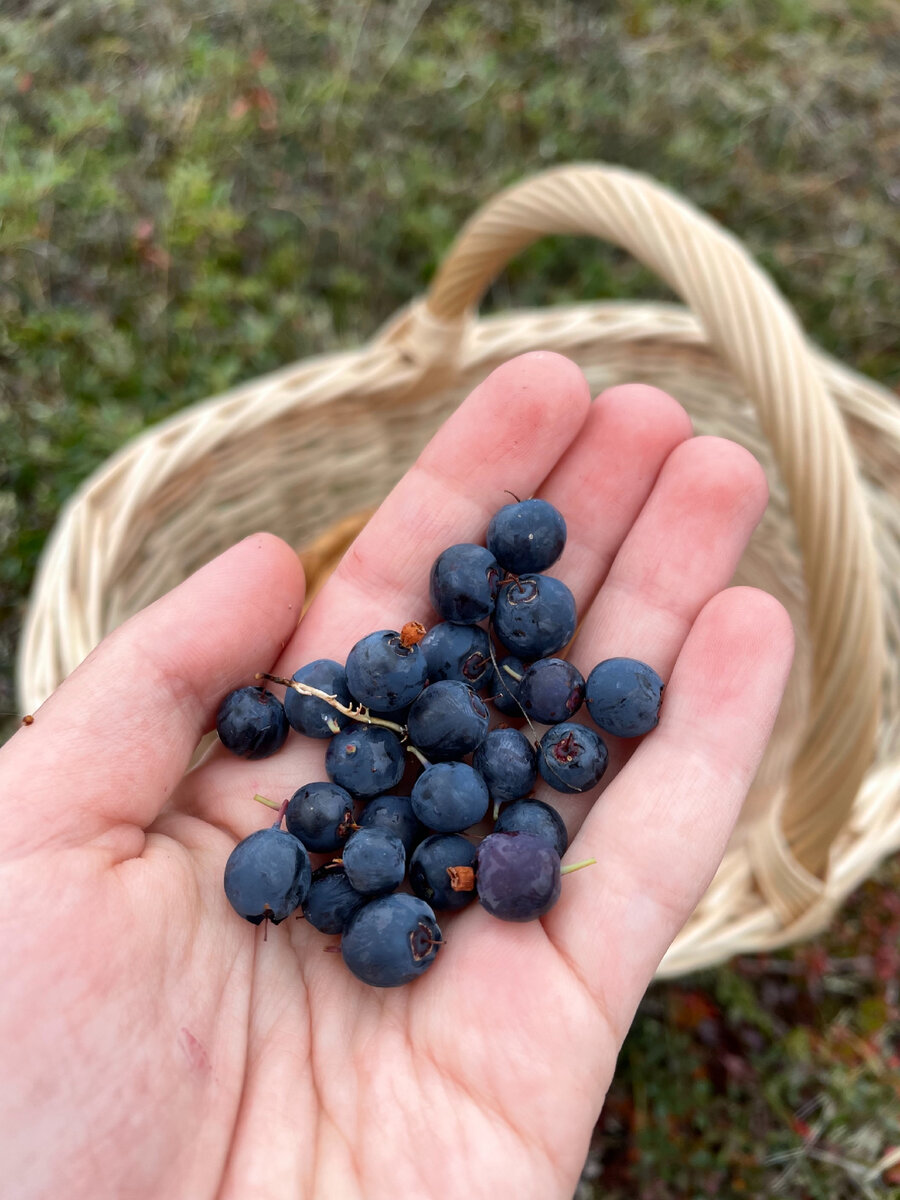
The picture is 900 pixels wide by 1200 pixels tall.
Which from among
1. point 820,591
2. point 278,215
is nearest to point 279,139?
point 278,215

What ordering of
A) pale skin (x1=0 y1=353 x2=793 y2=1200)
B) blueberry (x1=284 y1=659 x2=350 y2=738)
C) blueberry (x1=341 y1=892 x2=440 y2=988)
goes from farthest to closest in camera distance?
blueberry (x1=284 y1=659 x2=350 y2=738), blueberry (x1=341 y1=892 x2=440 y2=988), pale skin (x1=0 y1=353 x2=793 y2=1200)

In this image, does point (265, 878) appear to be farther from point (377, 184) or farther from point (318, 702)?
point (377, 184)

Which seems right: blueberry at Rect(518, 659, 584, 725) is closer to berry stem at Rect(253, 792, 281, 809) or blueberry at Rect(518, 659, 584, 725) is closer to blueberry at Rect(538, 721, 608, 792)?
blueberry at Rect(538, 721, 608, 792)

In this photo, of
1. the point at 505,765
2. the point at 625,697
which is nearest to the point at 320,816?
the point at 505,765

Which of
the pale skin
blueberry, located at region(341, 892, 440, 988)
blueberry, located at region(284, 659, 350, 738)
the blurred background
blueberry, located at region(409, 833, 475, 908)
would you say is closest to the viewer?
the pale skin

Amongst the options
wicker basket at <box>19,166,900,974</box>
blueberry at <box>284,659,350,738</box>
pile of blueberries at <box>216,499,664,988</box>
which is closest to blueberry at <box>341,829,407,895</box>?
pile of blueberries at <box>216,499,664,988</box>

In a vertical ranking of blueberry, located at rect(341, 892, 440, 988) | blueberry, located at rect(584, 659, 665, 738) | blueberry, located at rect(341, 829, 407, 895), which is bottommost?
blueberry, located at rect(341, 892, 440, 988)

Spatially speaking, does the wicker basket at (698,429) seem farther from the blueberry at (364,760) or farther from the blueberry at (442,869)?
the blueberry at (364,760)
